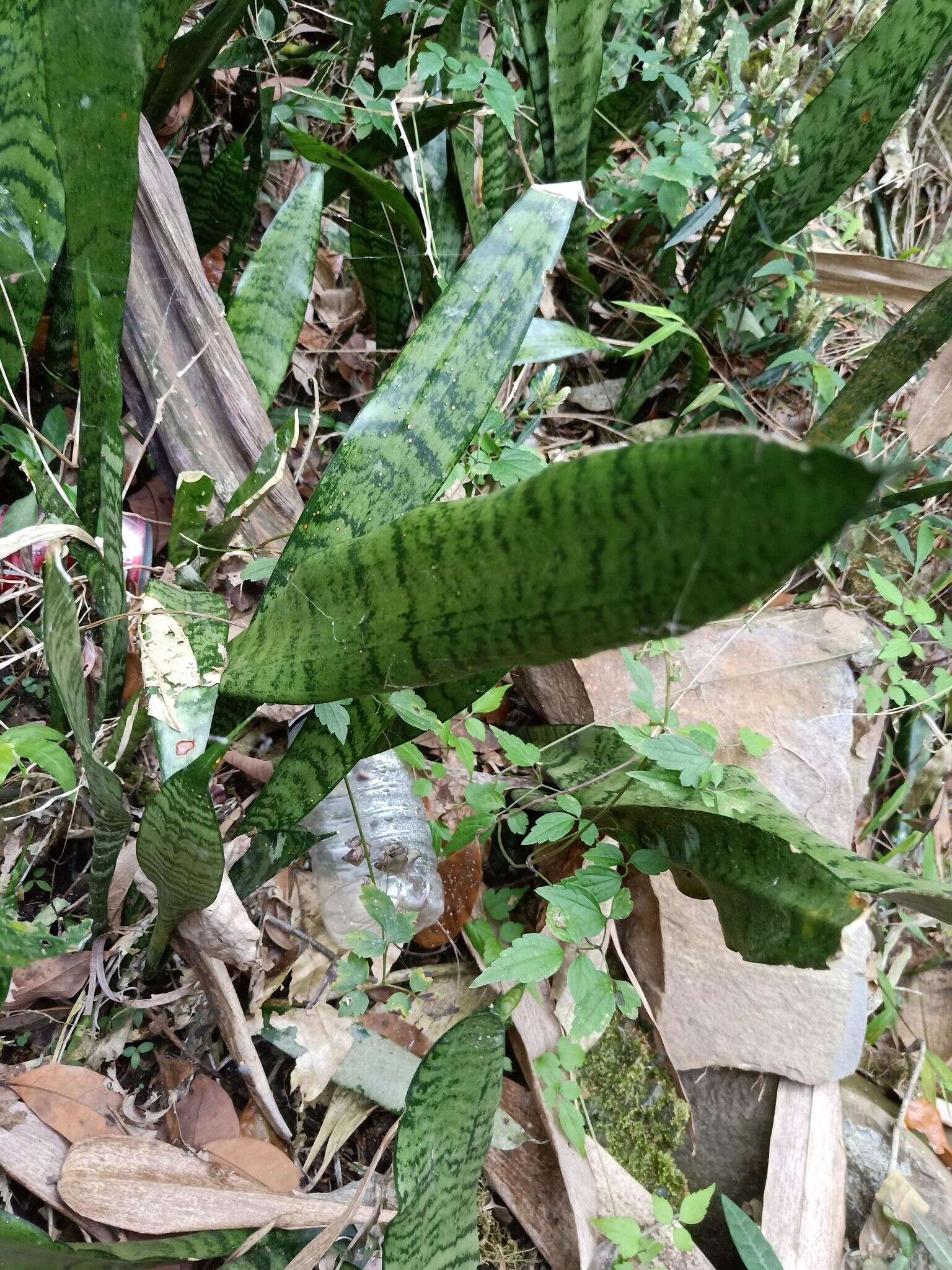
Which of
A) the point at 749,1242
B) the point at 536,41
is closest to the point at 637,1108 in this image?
the point at 749,1242

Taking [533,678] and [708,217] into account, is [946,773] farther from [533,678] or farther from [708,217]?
[708,217]

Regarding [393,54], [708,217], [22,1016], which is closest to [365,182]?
[393,54]

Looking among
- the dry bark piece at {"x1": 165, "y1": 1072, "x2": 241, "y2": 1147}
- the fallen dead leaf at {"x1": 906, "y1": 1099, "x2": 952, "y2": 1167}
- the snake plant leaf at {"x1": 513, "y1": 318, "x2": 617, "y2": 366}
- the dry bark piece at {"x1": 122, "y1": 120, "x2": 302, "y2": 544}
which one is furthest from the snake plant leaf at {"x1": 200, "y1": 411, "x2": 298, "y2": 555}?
the fallen dead leaf at {"x1": 906, "y1": 1099, "x2": 952, "y2": 1167}

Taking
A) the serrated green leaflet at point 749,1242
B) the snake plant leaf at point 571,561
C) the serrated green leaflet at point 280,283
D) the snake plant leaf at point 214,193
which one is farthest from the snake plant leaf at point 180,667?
the serrated green leaflet at point 749,1242

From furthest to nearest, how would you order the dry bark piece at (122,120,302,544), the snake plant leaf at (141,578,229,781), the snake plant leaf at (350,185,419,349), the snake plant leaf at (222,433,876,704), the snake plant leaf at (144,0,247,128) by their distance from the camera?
1. the snake plant leaf at (350,185,419,349)
2. the dry bark piece at (122,120,302,544)
3. the snake plant leaf at (144,0,247,128)
4. the snake plant leaf at (141,578,229,781)
5. the snake plant leaf at (222,433,876,704)

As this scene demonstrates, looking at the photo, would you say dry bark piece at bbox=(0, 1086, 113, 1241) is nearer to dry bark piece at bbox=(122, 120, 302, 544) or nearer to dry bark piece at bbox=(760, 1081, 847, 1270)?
dry bark piece at bbox=(122, 120, 302, 544)

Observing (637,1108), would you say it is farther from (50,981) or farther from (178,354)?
(178,354)
